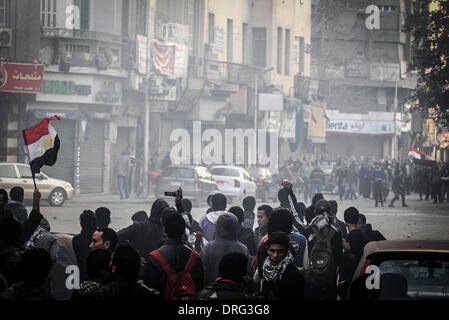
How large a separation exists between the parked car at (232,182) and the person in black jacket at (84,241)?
25.2 m

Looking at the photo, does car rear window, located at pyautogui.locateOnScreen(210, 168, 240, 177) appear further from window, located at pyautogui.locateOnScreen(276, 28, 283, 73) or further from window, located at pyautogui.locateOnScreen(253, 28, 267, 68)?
window, located at pyautogui.locateOnScreen(276, 28, 283, 73)

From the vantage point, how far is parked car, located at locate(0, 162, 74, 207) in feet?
89.8

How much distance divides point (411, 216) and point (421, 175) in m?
12.5

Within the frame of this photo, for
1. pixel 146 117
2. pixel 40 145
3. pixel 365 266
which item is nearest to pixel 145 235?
pixel 40 145

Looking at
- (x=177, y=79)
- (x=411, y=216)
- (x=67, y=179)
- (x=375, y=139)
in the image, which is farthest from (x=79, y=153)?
(x=375, y=139)

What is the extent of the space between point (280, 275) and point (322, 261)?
155 centimetres

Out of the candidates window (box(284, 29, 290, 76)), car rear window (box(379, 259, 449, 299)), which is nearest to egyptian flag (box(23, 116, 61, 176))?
car rear window (box(379, 259, 449, 299))

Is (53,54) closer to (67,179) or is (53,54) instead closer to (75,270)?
(67,179)

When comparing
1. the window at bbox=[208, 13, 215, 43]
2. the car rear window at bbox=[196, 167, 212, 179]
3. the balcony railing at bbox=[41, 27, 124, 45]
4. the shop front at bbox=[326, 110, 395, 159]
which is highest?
the window at bbox=[208, 13, 215, 43]

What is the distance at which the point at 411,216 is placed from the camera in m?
28.9

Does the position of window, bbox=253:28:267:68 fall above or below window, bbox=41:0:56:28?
above

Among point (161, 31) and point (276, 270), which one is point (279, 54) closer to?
point (161, 31)

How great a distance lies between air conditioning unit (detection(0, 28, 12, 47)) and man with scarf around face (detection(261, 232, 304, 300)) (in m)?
27.7

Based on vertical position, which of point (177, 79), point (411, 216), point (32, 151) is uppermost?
point (177, 79)
